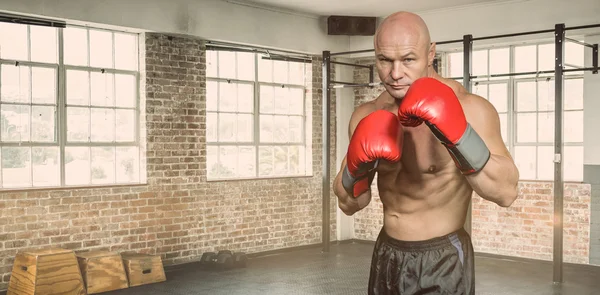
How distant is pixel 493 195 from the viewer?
2.04m

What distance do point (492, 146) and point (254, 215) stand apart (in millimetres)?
5948

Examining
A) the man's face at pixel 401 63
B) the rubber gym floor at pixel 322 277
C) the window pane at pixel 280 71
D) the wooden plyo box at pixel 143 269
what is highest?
the window pane at pixel 280 71

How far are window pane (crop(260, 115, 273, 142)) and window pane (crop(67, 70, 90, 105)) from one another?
2.36 meters

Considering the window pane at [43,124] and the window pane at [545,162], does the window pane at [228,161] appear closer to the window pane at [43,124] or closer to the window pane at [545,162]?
the window pane at [43,124]

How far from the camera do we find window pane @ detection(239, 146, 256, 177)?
7929mm

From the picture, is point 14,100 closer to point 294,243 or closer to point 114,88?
point 114,88

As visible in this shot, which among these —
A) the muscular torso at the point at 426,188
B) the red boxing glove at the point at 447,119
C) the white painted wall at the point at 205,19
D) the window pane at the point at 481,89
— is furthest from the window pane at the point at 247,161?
the red boxing glove at the point at 447,119

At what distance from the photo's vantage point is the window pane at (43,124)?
239 inches

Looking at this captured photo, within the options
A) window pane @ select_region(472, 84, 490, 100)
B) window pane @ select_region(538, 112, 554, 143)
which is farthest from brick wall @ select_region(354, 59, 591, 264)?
window pane @ select_region(472, 84, 490, 100)

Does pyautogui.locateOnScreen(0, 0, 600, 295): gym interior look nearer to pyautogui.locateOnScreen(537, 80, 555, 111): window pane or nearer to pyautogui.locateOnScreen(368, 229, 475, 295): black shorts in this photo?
pyautogui.locateOnScreen(537, 80, 555, 111): window pane

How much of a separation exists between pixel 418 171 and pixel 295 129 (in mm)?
6339

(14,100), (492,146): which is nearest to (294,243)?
(14,100)

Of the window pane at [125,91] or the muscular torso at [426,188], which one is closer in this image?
the muscular torso at [426,188]

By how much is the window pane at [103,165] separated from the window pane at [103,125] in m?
0.11
